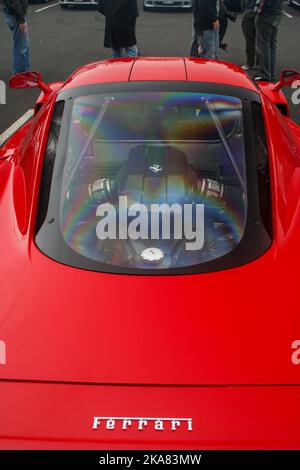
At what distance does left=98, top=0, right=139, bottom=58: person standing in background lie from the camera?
7363 mm

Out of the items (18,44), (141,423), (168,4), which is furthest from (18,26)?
(168,4)

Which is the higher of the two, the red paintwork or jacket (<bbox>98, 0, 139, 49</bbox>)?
jacket (<bbox>98, 0, 139, 49</bbox>)

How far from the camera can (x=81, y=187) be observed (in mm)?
2619

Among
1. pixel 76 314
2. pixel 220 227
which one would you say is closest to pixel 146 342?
pixel 76 314

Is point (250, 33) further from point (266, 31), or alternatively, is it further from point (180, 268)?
point (180, 268)

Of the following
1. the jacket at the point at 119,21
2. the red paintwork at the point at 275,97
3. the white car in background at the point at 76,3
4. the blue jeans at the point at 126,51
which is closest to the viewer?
the red paintwork at the point at 275,97

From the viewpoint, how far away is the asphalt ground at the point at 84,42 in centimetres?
903

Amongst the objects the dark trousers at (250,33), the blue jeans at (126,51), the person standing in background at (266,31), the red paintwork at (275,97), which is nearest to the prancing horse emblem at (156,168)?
the red paintwork at (275,97)

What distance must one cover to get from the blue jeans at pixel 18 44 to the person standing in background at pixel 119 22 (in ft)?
4.33

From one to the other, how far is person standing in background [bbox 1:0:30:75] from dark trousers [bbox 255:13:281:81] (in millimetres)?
3219

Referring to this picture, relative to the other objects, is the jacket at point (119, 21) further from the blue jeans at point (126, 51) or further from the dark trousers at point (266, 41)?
the dark trousers at point (266, 41)

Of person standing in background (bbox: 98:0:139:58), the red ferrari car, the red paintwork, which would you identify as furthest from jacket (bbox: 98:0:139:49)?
the red ferrari car

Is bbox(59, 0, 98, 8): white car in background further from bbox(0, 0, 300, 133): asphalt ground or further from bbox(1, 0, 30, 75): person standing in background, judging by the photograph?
bbox(1, 0, 30, 75): person standing in background

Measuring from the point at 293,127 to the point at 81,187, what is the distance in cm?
182
